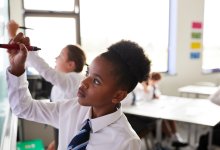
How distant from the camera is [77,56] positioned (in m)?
2.23

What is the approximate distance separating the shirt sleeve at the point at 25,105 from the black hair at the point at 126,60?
0.33 meters

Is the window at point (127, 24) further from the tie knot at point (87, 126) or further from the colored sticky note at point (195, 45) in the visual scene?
the tie knot at point (87, 126)

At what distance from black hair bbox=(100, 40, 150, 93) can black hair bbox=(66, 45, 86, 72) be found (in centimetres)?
122

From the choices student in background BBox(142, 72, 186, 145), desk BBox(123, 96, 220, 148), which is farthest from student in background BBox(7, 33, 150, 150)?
student in background BBox(142, 72, 186, 145)

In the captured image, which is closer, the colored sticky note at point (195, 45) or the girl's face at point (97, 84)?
the girl's face at point (97, 84)

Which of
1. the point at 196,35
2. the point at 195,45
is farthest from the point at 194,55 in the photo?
the point at 196,35

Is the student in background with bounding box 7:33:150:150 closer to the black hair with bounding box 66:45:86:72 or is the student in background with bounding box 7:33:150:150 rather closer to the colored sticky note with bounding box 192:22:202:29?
the black hair with bounding box 66:45:86:72

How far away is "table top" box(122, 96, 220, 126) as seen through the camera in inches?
105

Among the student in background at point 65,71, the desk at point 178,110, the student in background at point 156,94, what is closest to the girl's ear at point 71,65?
the student in background at point 65,71

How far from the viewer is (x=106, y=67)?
39.0 inches

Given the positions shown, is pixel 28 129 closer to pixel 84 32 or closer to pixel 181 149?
pixel 84 32

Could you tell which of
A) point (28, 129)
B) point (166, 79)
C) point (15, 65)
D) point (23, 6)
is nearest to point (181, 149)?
point (166, 79)

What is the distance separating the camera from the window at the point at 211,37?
4.91 metres

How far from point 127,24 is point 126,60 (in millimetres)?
3488
